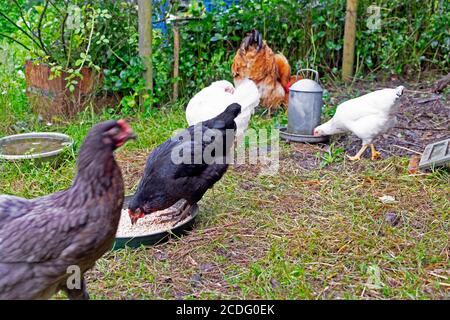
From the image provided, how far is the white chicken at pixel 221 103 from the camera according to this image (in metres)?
4.51

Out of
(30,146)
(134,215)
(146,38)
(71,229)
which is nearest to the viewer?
(71,229)

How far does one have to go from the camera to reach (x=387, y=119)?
4.36 meters

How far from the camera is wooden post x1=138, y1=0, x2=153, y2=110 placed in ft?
17.9

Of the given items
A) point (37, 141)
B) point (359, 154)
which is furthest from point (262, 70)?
point (37, 141)

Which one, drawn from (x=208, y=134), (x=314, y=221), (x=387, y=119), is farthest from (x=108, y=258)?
(x=387, y=119)

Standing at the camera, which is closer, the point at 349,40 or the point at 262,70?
the point at 262,70

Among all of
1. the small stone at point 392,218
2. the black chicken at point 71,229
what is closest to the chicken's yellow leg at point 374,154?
the small stone at point 392,218

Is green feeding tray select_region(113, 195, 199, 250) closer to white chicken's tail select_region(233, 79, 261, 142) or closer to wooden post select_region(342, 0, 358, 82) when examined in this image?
white chicken's tail select_region(233, 79, 261, 142)

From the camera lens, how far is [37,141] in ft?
15.4

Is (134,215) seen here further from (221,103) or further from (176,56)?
(176,56)

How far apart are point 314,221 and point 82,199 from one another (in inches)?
72.2

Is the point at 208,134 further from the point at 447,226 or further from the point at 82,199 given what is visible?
the point at 447,226

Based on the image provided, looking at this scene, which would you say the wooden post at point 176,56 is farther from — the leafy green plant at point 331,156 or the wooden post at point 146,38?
the leafy green plant at point 331,156

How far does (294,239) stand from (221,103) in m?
1.66
